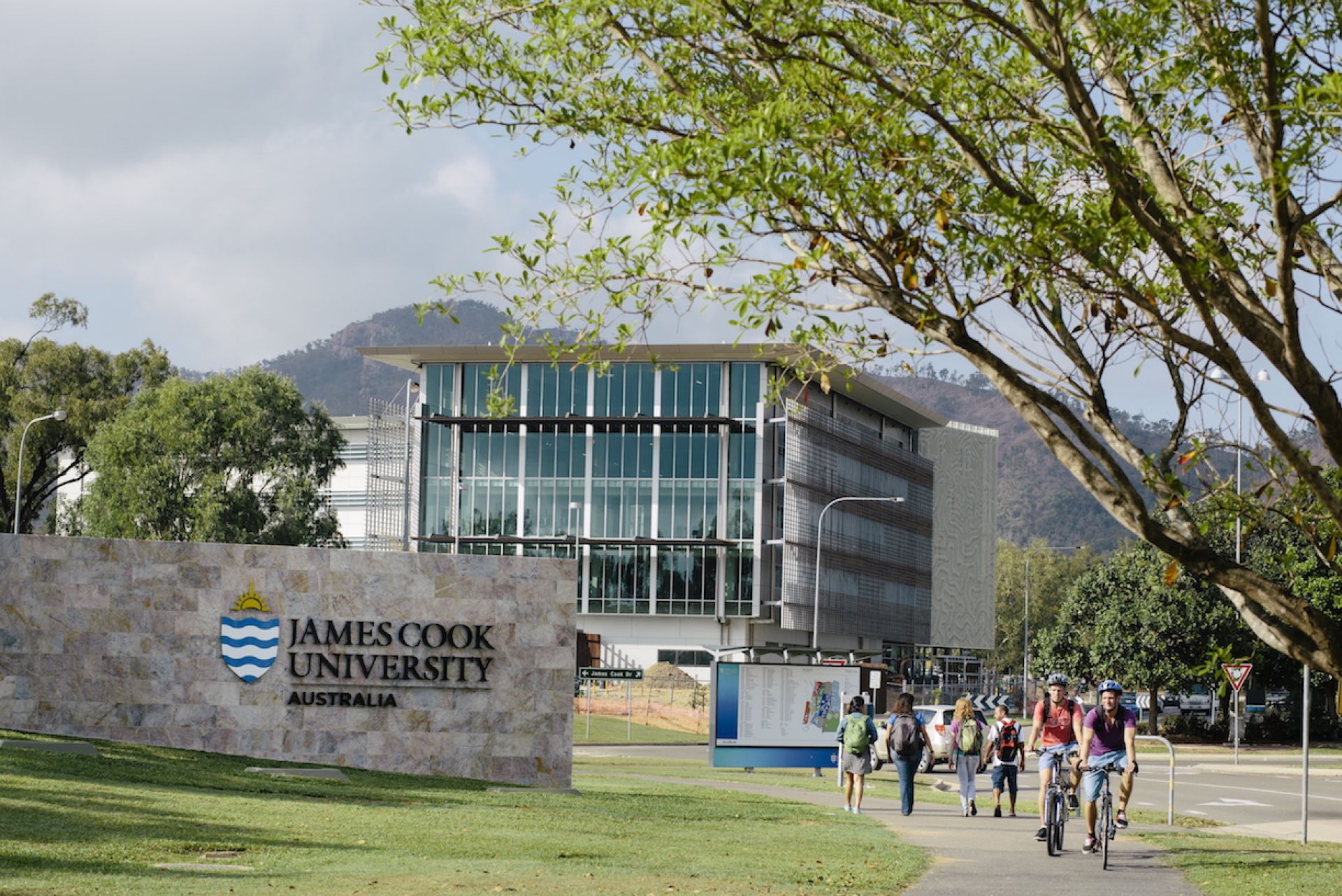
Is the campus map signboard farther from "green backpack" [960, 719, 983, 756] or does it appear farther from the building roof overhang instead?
the building roof overhang

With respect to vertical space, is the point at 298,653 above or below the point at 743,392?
below

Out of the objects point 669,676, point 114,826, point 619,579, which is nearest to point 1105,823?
point 114,826

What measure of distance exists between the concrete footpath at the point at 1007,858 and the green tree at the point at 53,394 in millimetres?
55683

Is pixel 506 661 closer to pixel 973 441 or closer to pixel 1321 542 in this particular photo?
pixel 1321 542

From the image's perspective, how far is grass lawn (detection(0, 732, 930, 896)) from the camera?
12.8 m

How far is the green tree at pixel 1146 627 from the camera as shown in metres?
58.6

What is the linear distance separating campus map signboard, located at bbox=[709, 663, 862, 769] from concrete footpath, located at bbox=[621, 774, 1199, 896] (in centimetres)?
635

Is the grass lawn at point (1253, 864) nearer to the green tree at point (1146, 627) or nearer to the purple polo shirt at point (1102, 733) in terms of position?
the purple polo shirt at point (1102, 733)

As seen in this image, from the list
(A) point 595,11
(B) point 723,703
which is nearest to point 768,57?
(A) point 595,11

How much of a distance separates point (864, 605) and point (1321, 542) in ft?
254

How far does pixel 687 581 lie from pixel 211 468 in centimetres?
2262

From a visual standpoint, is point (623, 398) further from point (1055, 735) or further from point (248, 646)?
point (1055, 735)

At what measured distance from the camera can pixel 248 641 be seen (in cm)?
2666

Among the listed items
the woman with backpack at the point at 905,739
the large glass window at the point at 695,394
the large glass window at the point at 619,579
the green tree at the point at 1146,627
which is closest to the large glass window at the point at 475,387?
the large glass window at the point at 695,394
